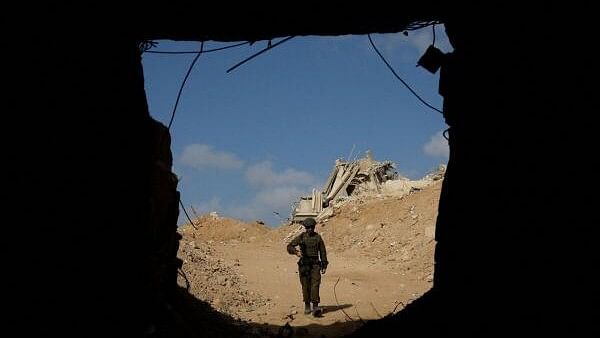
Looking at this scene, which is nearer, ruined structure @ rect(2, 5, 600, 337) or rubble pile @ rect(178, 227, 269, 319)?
ruined structure @ rect(2, 5, 600, 337)

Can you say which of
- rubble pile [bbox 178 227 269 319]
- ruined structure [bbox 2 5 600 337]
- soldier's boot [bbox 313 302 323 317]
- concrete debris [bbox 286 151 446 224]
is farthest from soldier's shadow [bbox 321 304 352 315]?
concrete debris [bbox 286 151 446 224]

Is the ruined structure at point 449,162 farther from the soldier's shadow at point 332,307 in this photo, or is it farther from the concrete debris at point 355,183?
the concrete debris at point 355,183

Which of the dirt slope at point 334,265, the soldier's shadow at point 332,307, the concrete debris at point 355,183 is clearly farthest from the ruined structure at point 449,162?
the concrete debris at point 355,183

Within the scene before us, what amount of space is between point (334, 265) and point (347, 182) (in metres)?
9.29

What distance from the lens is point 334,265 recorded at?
19.8 meters

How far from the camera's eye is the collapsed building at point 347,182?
28.3 metres

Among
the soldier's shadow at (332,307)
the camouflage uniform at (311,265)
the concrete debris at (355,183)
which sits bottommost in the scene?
the soldier's shadow at (332,307)

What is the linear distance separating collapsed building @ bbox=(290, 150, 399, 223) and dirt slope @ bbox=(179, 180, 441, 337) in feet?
6.00

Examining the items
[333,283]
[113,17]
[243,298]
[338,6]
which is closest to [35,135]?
[113,17]

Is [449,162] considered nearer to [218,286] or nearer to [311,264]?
[311,264]

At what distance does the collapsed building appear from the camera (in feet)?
92.7

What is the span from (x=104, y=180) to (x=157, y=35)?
154 cm

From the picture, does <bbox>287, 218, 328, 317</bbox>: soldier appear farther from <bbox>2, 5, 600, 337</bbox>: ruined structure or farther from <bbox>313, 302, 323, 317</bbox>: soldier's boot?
<bbox>2, 5, 600, 337</bbox>: ruined structure

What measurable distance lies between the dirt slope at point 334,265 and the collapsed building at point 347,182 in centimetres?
183
